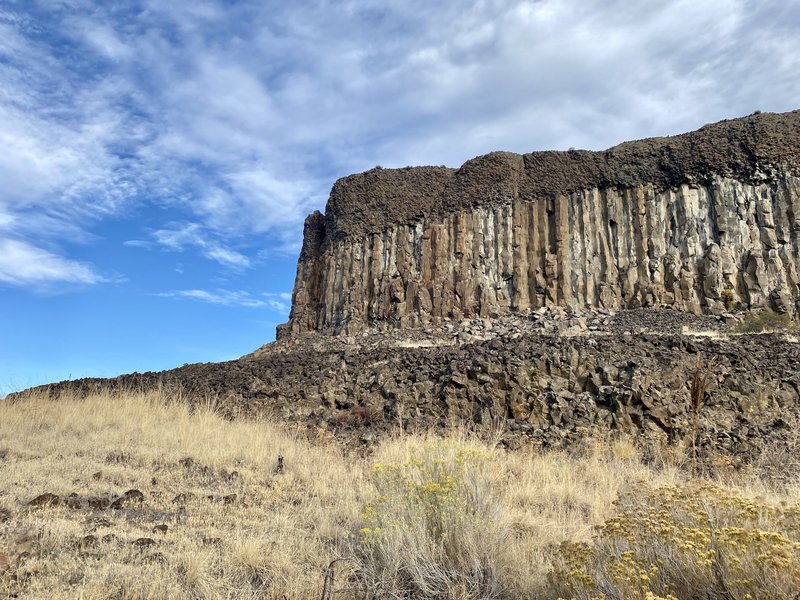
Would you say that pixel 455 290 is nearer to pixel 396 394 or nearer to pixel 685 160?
pixel 685 160

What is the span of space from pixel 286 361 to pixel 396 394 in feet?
18.9

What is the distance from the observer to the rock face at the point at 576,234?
90.0 ft

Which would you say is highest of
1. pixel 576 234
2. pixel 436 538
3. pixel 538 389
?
pixel 576 234

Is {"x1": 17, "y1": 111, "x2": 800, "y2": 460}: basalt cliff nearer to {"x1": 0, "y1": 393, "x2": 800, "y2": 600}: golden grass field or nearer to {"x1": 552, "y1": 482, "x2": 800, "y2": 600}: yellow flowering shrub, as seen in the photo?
{"x1": 0, "y1": 393, "x2": 800, "y2": 600}: golden grass field

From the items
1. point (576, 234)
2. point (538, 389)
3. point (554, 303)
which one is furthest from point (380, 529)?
point (576, 234)

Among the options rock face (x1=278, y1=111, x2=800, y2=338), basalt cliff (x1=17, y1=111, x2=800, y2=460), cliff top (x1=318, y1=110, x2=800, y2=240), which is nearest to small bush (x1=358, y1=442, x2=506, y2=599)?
basalt cliff (x1=17, y1=111, x2=800, y2=460)

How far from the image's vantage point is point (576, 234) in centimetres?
3138

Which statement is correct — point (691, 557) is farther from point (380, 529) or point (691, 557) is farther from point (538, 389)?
point (538, 389)

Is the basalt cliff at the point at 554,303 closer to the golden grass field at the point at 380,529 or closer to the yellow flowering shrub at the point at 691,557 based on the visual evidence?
the golden grass field at the point at 380,529

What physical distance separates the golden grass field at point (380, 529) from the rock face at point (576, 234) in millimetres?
21799

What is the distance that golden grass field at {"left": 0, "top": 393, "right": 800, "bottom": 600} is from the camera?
334 cm

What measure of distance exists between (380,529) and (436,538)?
1.81 ft

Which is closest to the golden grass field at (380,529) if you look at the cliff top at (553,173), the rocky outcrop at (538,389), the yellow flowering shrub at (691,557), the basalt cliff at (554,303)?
the yellow flowering shrub at (691,557)

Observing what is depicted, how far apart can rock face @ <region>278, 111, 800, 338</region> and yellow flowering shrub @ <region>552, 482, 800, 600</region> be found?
25.0 m
